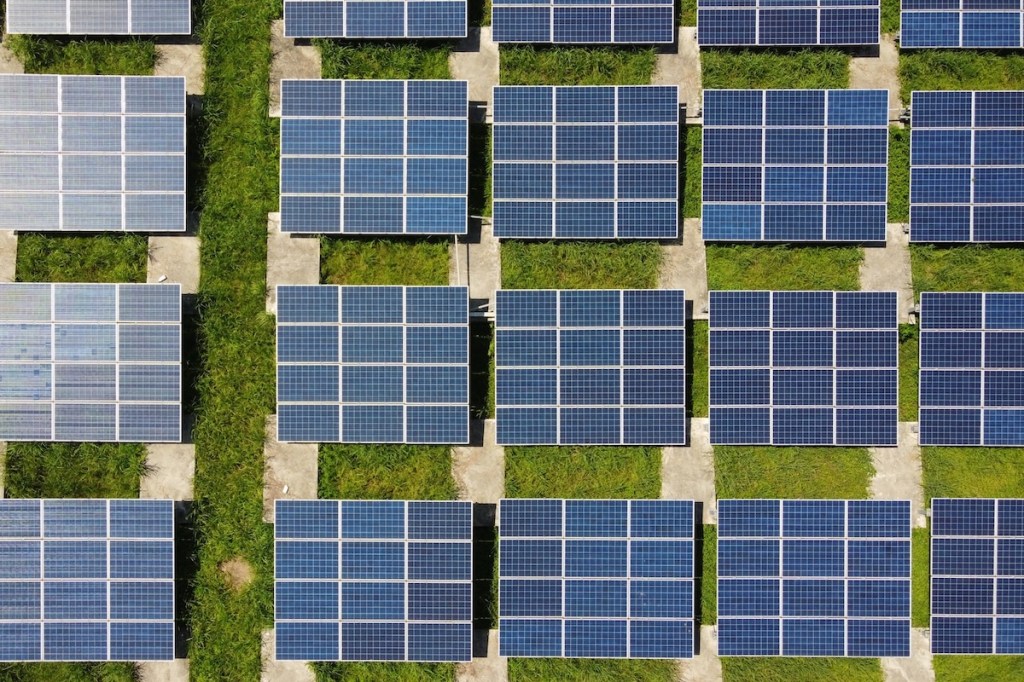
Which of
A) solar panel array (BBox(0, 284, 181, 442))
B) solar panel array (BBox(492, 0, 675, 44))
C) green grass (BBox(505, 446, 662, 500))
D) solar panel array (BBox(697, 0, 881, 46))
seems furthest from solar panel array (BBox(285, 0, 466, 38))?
green grass (BBox(505, 446, 662, 500))

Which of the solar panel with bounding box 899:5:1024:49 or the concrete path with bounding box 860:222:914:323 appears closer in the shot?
the solar panel with bounding box 899:5:1024:49

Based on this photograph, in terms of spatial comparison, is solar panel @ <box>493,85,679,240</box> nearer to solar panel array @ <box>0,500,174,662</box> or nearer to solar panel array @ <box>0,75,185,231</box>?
solar panel array @ <box>0,75,185,231</box>

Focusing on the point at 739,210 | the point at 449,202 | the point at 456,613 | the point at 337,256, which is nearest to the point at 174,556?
the point at 456,613

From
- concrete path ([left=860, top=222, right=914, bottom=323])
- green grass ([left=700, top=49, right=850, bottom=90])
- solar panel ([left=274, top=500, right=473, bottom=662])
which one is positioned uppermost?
green grass ([left=700, top=49, right=850, bottom=90])

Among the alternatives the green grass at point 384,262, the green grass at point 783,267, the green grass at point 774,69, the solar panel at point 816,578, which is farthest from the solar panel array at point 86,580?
the green grass at point 774,69

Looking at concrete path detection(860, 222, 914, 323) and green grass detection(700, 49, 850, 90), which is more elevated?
green grass detection(700, 49, 850, 90)

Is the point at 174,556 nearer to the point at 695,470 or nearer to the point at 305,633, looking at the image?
the point at 305,633

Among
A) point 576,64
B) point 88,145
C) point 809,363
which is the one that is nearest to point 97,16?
point 88,145
